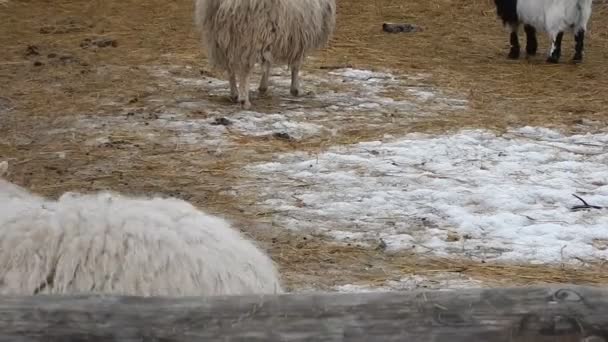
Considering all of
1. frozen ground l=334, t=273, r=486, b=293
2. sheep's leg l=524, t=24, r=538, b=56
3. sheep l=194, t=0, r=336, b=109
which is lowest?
sheep's leg l=524, t=24, r=538, b=56

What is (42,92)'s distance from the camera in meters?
9.42

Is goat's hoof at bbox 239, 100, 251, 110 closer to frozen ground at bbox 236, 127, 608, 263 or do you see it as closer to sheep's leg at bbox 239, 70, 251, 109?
sheep's leg at bbox 239, 70, 251, 109

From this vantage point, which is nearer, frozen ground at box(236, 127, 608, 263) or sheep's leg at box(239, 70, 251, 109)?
frozen ground at box(236, 127, 608, 263)

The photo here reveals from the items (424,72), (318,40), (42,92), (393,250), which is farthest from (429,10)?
(393,250)

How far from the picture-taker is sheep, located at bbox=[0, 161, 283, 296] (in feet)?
8.84

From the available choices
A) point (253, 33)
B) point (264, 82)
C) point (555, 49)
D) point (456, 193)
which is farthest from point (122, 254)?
point (555, 49)

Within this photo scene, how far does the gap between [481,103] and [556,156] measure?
75.0 inches

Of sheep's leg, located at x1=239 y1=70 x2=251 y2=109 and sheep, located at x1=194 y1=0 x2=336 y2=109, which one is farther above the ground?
sheep, located at x1=194 y1=0 x2=336 y2=109

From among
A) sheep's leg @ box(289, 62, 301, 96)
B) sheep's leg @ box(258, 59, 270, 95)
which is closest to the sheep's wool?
sheep's leg @ box(258, 59, 270, 95)

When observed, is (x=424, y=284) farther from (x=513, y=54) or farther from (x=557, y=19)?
(x=513, y=54)

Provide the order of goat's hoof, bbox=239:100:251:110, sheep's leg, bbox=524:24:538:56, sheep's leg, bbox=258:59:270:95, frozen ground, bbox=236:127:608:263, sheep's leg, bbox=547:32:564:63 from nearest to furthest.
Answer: frozen ground, bbox=236:127:608:263 < goat's hoof, bbox=239:100:251:110 < sheep's leg, bbox=258:59:270:95 < sheep's leg, bbox=547:32:564:63 < sheep's leg, bbox=524:24:538:56

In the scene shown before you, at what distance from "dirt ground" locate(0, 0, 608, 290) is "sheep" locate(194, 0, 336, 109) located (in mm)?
428

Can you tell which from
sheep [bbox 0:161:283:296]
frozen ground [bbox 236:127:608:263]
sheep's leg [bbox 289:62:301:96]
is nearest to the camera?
sheep [bbox 0:161:283:296]

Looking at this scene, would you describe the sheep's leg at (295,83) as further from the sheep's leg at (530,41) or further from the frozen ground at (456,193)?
the sheep's leg at (530,41)
